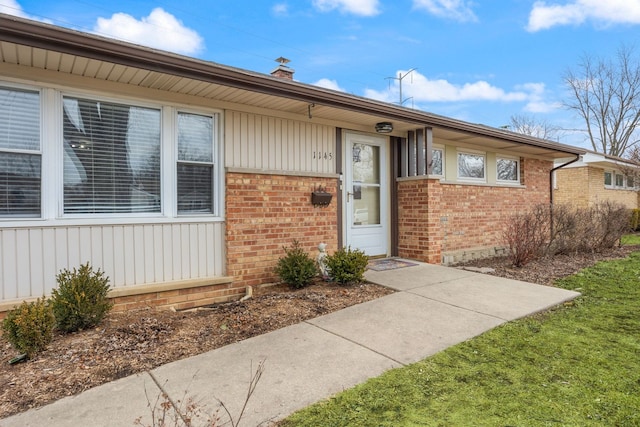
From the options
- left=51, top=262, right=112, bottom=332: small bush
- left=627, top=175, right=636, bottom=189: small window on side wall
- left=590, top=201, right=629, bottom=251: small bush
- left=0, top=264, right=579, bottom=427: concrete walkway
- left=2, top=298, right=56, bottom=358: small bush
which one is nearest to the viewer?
left=0, top=264, right=579, bottom=427: concrete walkway

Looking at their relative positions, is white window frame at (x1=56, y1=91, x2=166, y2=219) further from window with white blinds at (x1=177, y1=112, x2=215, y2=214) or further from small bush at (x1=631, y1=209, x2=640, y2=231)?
small bush at (x1=631, y1=209, x2=640, y2=231)

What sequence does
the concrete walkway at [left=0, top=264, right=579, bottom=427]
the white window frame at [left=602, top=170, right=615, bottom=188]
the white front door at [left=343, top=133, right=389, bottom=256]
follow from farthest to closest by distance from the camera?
the white window frame at [left=602, top=170, right=615, bottom=188] → the white front door at [left=343, top=133, right=389, bottom=256] → the concrete walkway at [left=0, top=264, right=579, bottom=427]

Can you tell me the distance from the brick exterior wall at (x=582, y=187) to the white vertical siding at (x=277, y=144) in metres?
12.8

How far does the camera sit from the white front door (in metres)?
6.91

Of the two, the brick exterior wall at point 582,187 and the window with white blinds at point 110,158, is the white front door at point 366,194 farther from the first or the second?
the brick exterior wall at point 582,187

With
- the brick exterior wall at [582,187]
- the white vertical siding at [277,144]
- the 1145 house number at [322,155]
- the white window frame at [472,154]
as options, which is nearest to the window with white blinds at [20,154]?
the white vertical siding at [277,144]

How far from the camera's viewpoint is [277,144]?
587 cm

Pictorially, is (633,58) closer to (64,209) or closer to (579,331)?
(579,331)

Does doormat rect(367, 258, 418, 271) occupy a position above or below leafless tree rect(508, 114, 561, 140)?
below

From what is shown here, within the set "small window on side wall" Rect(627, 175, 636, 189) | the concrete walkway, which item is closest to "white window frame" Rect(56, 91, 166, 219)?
the concrete walkway

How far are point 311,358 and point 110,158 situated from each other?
131 inches

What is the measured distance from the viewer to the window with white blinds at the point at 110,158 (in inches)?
172

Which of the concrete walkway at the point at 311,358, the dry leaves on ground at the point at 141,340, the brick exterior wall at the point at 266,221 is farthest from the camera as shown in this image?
the brick exterior wall at the point at 266,221

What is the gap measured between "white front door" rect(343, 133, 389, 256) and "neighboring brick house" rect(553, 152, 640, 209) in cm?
1102
